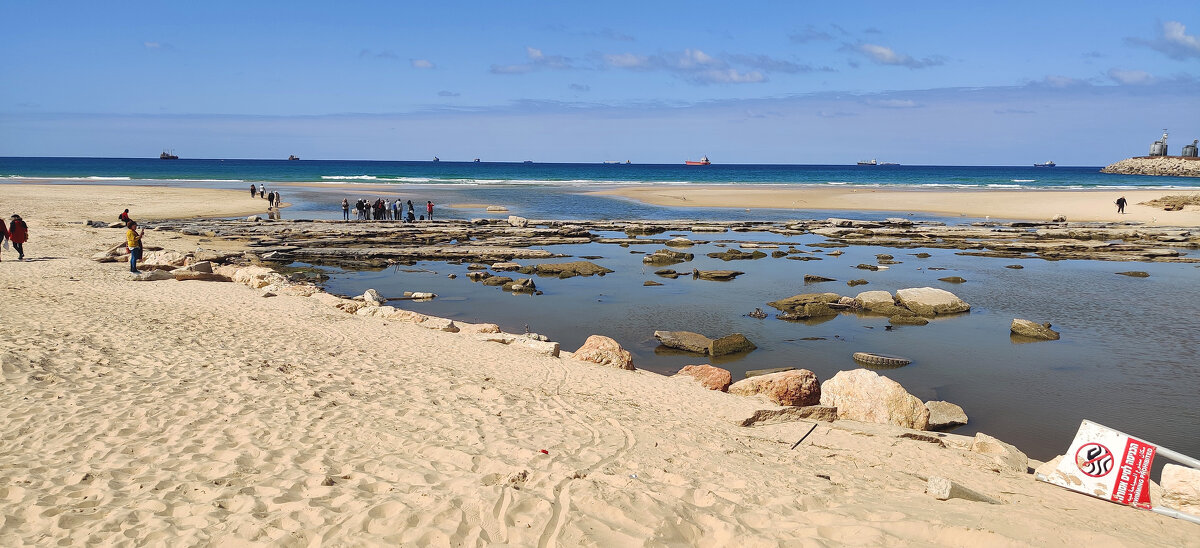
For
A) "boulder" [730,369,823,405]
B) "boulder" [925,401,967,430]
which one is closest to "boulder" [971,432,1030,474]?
"boulder" [925,401,967,430]

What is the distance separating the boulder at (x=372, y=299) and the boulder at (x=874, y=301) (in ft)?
41.7

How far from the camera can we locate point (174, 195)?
5766cm

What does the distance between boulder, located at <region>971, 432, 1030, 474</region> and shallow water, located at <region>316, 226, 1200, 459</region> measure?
105 cm

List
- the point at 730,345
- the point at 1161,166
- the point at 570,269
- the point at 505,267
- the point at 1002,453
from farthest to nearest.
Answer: the point at 1161,166, the point at 505,267, the point at 570,269, the point at 730,345, the point at 1002,453

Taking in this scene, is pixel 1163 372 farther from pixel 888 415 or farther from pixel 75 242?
pixel 75 242

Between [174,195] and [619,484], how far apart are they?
202 feet

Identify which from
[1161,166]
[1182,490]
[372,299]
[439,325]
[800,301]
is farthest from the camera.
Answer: [1161,166]

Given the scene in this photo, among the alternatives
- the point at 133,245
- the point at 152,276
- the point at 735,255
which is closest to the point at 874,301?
the point at 735,255

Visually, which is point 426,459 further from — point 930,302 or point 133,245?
point 133,245

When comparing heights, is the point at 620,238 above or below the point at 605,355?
above

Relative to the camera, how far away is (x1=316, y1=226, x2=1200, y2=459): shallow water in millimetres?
11789

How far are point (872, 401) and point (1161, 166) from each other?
165 metres

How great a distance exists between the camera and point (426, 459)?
299 inches

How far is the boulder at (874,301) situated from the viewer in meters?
19.3
